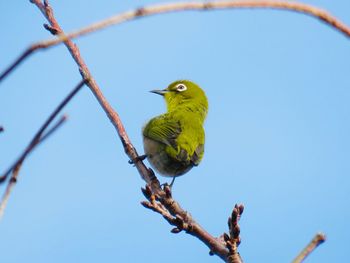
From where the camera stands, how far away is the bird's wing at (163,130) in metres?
8.30

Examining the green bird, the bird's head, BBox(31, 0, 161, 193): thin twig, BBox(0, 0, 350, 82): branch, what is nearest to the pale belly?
the green bird

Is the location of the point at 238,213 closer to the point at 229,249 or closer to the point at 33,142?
the point at 229,249

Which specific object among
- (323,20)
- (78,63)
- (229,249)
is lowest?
(323,20)

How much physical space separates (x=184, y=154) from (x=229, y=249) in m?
4.27

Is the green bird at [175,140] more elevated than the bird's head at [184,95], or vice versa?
the bird's head at [184,95]

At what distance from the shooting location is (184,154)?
8.22 m

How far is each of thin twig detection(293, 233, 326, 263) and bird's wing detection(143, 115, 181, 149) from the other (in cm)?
661

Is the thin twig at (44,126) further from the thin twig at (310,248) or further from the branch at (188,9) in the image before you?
the thin twig at (310,248)

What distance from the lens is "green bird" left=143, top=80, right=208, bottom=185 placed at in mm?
8195

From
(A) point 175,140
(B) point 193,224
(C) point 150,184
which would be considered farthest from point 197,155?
(B) point 193,224

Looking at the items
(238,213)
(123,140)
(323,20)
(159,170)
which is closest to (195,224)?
(238,213)

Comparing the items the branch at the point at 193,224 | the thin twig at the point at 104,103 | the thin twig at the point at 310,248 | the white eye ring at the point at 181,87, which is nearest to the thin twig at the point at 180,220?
the branch at the point at 193,224

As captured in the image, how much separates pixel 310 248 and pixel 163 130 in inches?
277

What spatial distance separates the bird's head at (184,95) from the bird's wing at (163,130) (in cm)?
154
